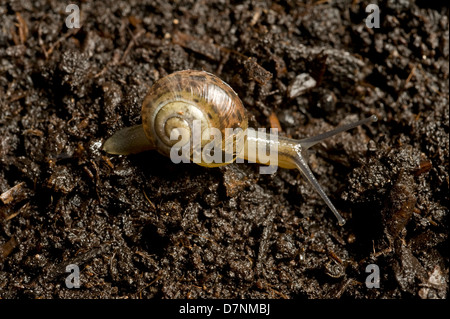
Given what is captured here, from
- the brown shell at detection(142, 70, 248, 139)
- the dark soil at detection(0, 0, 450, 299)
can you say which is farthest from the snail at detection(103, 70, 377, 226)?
the dark soil at detection(0, 0, 450, 299)

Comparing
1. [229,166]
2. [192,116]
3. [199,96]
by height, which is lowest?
[229,166]

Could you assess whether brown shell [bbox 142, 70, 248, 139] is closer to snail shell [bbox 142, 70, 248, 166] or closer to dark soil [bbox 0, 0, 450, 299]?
snail shell [bbox 142, 70, 248, 166]

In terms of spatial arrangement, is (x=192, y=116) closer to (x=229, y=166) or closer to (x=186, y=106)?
(x=186, y=106)

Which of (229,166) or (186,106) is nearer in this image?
(186,106)

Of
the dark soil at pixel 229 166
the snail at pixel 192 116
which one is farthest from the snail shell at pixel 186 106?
the dark soil at pixel 229 166

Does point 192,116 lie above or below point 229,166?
above

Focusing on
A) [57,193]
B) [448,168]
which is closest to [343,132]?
[448,168]

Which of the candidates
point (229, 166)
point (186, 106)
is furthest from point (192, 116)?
point (229, 166)

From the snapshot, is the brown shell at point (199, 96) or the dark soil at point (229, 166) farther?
the dark soil at point (229, 166)

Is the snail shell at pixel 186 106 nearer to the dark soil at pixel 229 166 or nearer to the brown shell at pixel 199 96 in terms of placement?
the brown shell at pixel 199 96
